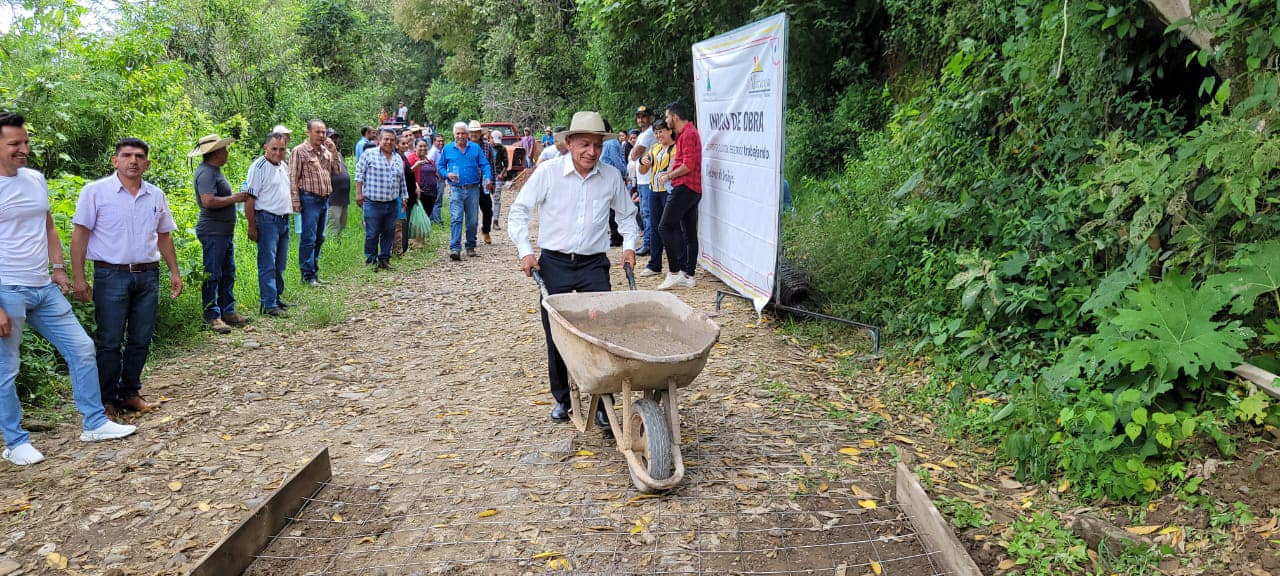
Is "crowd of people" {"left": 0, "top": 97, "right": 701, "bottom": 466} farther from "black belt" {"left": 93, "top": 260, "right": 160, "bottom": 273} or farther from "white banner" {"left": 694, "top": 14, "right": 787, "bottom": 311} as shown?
"white banner" {"left": 694, "top": 14, "right": 787, "bottom": 311}

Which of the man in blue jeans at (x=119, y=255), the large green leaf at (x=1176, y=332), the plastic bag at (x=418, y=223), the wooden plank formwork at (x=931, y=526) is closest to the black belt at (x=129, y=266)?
the man in blue jeans at (x=119, y=255)

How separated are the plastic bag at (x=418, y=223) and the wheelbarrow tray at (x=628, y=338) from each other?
830 cm

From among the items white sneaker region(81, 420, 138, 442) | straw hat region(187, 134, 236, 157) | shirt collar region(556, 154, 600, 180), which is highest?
straw hat region(187, 134, 236, 157)

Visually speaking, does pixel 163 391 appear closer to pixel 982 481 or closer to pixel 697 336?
pixel 697 336

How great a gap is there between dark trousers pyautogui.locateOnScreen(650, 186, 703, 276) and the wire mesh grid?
3.76 metres

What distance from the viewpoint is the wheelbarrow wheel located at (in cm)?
406

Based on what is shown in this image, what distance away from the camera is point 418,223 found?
41.3ft

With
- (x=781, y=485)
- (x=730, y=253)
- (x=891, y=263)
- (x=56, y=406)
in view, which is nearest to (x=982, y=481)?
(x=781, y=485)

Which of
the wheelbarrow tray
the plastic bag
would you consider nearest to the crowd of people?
the wheelbarrow tray

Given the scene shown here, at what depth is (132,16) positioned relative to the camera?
1190 centimetres

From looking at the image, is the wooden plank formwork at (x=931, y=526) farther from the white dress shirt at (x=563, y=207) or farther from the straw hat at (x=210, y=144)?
the straw hat at (x=210, y=144)

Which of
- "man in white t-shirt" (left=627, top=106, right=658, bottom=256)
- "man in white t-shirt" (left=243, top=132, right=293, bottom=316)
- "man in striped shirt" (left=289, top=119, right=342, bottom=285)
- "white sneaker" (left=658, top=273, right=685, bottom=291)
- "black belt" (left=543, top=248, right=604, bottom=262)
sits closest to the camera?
"black belt" (left=543, top=248, right=604, bottom=262)

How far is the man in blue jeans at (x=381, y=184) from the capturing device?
10.5 metres

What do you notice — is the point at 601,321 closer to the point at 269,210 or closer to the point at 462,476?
the point at 462,476
